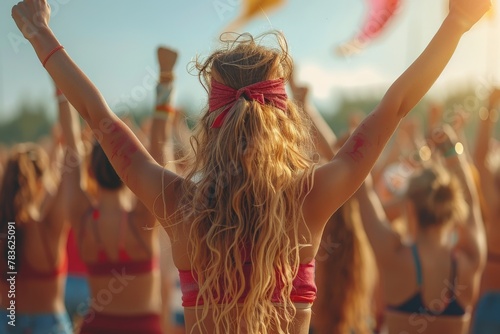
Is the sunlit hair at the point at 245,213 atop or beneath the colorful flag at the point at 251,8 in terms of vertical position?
beneath

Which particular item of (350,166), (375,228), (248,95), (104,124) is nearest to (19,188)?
(375,228)

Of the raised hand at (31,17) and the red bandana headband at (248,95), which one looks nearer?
the red bandana headband at (248,95)

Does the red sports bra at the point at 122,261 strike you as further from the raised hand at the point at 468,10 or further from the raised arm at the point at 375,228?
the raised hand at the point at 468,10

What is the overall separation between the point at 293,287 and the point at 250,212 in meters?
0.22

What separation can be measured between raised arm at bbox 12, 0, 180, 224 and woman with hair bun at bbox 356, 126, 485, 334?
1.78 m

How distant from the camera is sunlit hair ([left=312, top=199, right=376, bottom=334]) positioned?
382 cm

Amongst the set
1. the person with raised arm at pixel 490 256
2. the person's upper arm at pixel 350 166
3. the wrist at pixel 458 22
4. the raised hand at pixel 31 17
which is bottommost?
the person with raised arm at pixel 490 256

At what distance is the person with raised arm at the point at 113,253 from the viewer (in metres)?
3.94

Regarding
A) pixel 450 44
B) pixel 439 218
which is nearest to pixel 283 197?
pixel 450 44

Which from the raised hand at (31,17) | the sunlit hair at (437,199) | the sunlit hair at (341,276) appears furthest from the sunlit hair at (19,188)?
the raised hand at (31,17)

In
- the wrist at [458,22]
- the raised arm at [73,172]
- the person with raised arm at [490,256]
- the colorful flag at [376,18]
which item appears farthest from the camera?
the colorful flag at [376,18]

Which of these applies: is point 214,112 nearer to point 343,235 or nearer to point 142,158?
point 142,158

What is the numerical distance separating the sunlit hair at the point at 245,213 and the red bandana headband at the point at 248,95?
2cm

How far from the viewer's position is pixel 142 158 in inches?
74.2
